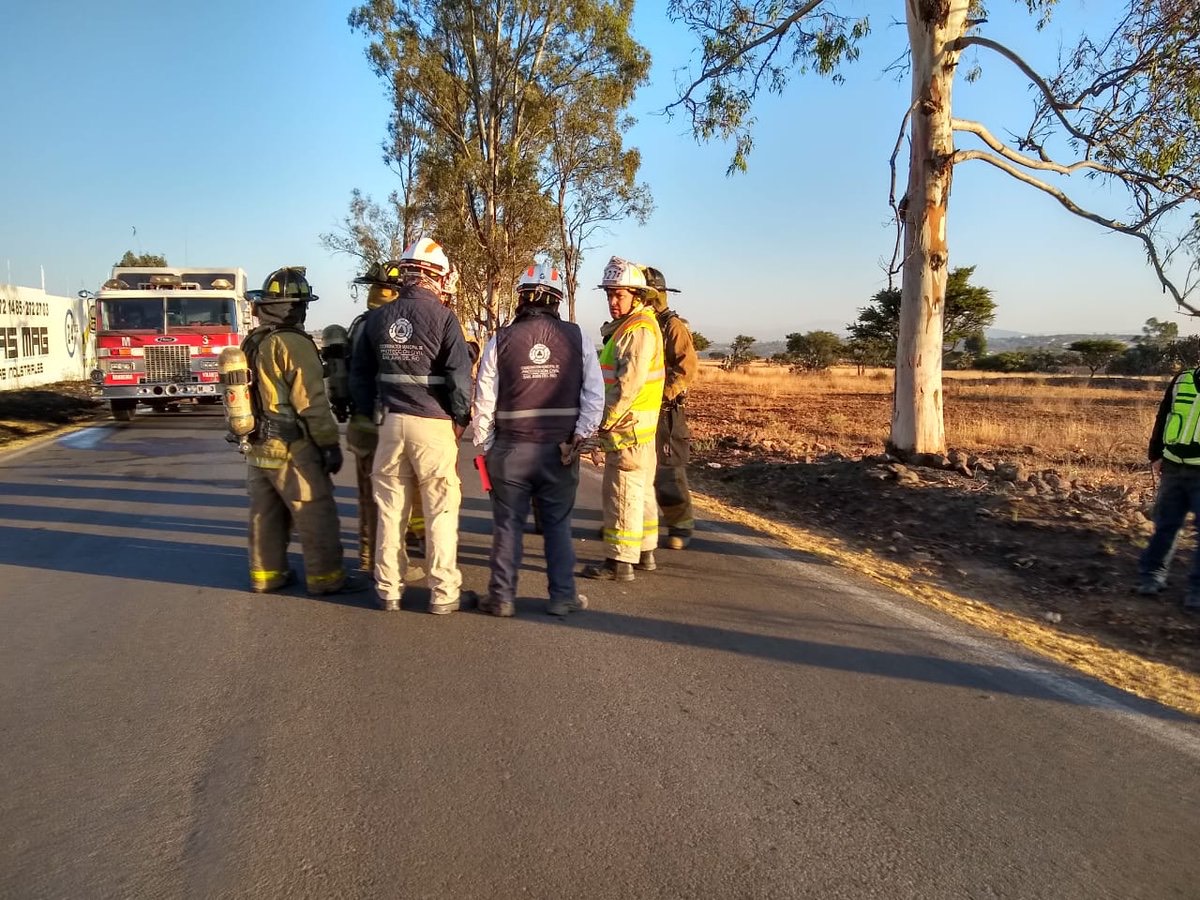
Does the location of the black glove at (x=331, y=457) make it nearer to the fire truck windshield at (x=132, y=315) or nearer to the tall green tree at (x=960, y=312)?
the fire truck windshield at (x=132, y=315)

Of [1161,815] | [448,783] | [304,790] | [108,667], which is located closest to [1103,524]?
[1161,815]

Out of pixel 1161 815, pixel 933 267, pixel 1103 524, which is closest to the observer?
pixel 1161 815

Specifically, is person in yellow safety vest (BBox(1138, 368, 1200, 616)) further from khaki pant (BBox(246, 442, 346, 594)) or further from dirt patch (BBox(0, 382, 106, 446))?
dirt patch (BBox(0, 382, 106, 446))

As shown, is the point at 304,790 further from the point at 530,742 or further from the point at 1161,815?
the point at 1161,815

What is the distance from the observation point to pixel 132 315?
18375 mm

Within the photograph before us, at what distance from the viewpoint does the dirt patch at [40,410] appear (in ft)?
56.9

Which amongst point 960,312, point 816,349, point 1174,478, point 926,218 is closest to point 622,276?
point 1174,478

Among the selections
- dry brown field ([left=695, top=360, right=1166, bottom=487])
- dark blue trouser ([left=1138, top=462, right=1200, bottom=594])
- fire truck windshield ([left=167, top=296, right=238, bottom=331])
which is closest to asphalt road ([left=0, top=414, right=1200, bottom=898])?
dark blue trouser ([left=1138, top=462, right=1200, bottom=594])

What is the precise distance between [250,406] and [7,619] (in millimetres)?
1956

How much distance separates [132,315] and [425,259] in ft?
51.8

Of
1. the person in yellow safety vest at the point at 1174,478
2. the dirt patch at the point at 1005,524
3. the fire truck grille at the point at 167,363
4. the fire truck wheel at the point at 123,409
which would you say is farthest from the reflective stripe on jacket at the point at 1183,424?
the fire truck wheel at the point at 123,409

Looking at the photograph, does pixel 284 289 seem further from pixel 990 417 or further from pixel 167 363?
pixel 990 417

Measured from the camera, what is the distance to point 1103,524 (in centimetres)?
747

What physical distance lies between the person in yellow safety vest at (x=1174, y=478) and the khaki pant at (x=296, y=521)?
5.60 meters
